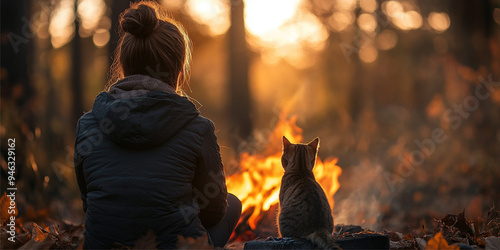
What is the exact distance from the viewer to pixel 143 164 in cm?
329

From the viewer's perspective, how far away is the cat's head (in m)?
4.75

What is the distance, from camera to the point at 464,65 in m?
16.5

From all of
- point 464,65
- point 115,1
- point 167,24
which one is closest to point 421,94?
point 464,65

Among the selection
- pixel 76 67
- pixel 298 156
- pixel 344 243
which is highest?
pixel 76 67

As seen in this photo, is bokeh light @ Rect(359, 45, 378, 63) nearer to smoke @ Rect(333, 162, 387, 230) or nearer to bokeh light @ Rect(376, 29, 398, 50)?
bokeh light @ Rect(376, 29, 398, 50)

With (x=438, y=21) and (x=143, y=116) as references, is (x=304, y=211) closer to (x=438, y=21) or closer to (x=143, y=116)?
(x=143, y=116)

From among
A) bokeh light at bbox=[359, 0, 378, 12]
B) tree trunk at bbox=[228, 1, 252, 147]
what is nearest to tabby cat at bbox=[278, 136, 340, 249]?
tree trunk at bbox=[228, 1, 252, 147]

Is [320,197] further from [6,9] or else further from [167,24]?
[6,9]

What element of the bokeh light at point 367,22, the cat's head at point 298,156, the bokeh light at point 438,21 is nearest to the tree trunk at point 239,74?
the cat's head at point 298,156

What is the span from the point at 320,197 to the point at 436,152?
1151 cm

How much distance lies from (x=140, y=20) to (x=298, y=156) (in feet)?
7.12

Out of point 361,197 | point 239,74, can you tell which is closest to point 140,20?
point 361,197

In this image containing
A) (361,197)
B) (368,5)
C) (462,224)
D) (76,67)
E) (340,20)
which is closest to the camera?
(462,224)

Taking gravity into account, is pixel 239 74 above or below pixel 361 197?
above
